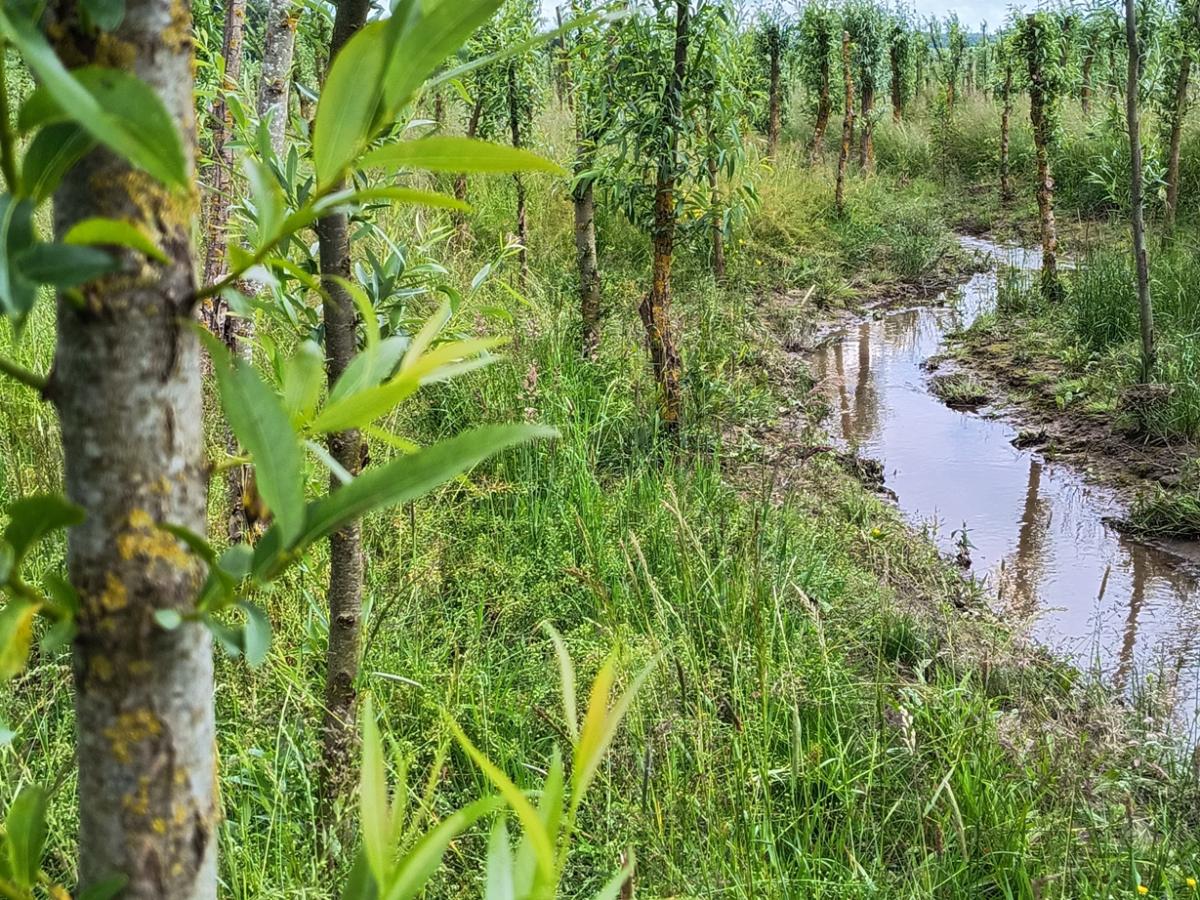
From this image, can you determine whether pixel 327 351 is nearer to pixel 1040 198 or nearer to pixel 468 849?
pixel 468 849

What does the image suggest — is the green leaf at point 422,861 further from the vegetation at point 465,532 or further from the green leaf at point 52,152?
the green leaf at point 52,152

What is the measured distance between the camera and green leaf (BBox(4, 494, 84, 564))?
12.5 inches

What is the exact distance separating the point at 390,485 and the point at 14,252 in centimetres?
15

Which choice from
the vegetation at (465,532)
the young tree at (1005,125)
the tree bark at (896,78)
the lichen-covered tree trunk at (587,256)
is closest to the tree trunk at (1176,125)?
the vegetation at (465,532)

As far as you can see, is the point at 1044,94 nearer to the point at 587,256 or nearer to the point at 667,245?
the point at 587,256

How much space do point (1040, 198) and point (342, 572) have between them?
10.3m

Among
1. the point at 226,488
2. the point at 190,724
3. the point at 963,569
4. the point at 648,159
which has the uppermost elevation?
the point at 648,159

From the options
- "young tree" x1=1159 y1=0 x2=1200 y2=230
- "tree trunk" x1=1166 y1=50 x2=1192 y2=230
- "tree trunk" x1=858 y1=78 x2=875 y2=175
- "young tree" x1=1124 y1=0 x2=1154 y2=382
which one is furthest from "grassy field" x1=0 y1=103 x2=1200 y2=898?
"tree trunk" x1=858 y1=78 x2=875 y2=175

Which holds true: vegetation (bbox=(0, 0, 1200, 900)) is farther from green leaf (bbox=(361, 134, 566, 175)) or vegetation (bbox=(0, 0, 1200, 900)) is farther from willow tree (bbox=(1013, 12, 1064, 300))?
willow tree (bbox=(1013, 12, 1064, 300))

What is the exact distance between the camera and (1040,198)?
10.2 metres

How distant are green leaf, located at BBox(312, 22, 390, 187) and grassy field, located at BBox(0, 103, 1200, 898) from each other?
90 cm

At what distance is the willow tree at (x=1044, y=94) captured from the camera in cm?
977

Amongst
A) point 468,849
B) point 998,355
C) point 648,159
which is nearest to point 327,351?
point 468,849

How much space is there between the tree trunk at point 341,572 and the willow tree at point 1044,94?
374 inches
